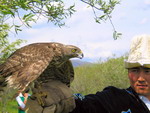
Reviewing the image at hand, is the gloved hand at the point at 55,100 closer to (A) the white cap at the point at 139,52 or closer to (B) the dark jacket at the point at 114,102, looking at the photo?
(B) the dark jacket at the point at 114,102

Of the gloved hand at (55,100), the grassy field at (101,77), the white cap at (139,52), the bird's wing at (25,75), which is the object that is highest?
the white cap at (139,52)

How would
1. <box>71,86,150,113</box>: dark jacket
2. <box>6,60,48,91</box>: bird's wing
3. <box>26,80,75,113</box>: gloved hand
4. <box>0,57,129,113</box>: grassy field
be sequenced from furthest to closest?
<box>0,57,129,113</box>: grassy field < <box>71,86,150,113</box>: dark jacket < <box>6,60,48,91</box>: bird's wing < <box>26,80,75,113</box>: gloved hand

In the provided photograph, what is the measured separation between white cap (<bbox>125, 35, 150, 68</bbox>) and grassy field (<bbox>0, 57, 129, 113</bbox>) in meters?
20.3

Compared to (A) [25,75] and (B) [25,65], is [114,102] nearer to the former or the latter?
(A) [25,75]

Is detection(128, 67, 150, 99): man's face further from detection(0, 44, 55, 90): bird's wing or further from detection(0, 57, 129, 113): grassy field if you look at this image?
detection(0, 57, 129, 113): grassy field

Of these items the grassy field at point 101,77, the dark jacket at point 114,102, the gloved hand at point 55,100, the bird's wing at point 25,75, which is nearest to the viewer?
the gloved hand at point 55,100

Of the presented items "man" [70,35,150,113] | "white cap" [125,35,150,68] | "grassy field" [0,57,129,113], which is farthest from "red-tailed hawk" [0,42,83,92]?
"grassy field" [0,57,129,113]

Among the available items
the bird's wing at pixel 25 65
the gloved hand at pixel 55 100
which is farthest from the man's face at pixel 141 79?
the bird's wing at pixel 25 65

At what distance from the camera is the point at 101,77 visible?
1264 inches

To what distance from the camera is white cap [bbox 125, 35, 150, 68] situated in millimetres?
3363

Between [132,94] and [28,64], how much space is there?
1.54 m

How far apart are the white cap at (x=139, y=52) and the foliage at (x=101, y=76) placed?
2125 cm

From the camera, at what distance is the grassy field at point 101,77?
92.7 ft

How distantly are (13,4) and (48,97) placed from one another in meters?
1.38
